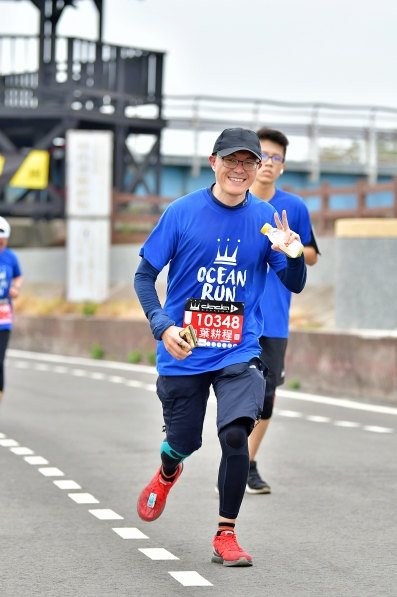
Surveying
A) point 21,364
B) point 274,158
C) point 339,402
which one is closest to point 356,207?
point 21,364

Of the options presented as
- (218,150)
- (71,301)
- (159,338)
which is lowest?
(71,301)

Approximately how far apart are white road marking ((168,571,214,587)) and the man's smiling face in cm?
181

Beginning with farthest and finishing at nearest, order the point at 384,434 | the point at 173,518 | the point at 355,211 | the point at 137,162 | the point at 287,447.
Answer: the point at 137,162
the point at 355,211
the point at 384,434
the point at 287,447
the point at 173,518

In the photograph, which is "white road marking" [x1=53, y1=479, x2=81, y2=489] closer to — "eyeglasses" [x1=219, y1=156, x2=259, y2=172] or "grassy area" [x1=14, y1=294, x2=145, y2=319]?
"eyeglasses" [x1=219, y1=156, x2=259, y2=172]

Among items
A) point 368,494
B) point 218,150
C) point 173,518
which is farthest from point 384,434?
point 218,150

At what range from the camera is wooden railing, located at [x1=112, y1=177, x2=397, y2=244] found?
24219mm

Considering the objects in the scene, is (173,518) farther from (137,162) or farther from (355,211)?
(137,162)

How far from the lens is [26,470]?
10.1 meters

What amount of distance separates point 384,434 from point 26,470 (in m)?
3.56

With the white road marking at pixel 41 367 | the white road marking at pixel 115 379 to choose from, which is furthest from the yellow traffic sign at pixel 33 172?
the white road marking at pixel 115 379

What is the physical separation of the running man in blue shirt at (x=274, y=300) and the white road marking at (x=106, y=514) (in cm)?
115

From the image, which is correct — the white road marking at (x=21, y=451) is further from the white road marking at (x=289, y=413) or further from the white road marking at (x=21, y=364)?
the white road marking at (x=21, y=364)

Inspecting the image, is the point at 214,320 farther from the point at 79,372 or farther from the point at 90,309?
the point at 90,309

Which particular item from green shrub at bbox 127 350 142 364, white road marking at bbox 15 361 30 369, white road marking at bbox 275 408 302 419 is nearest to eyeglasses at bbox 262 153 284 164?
white road marking at bbox 275 408 302 419
